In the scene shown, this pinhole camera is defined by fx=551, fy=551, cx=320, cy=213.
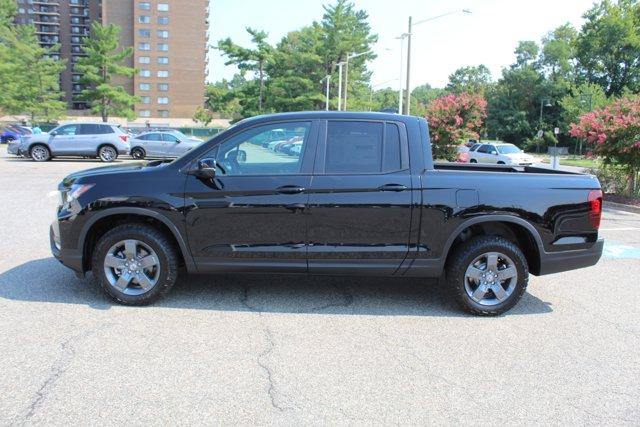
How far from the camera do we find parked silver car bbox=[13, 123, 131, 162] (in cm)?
2392

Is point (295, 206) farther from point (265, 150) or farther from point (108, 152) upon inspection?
point (108, 152)

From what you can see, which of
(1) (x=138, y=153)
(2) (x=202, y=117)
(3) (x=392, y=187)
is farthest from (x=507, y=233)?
(2) (x=202, y=117)

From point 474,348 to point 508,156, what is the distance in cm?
2873

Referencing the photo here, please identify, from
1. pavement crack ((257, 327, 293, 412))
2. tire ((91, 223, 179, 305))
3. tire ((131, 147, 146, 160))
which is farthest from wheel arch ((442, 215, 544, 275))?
tire ((131, 147, 146, 160))

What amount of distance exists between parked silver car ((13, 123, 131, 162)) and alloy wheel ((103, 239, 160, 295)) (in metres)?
20.2

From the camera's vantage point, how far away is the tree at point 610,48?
235ft

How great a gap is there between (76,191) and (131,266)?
0.89 metres

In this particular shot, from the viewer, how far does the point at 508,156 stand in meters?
31.3

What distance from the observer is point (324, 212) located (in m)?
5.04

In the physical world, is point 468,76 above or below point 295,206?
above

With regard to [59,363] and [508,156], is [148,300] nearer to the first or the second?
[59,363]

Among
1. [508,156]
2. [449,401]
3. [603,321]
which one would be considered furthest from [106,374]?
[508,156]

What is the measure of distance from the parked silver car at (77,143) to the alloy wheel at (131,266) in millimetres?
20236

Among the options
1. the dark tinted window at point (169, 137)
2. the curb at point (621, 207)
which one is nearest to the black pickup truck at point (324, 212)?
the curb at point (621, 207)
